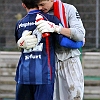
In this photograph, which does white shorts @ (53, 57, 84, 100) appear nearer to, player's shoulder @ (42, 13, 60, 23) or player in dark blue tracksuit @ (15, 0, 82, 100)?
player in dark blue tracksuit @ (15, 0, 82, 100)

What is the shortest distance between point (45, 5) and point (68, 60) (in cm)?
54

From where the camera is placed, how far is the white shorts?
418cm

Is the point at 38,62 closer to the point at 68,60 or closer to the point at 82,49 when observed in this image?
the point at 68,60

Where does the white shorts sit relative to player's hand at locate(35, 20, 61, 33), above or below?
below

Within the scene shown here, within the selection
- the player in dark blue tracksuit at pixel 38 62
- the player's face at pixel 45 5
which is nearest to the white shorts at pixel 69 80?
the player in dark blue tracksuit at pixel 38 62

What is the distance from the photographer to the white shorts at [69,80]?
4176 mm

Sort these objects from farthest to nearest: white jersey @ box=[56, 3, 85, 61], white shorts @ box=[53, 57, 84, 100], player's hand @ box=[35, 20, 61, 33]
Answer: white shorts @ box=[53, 57, 84, 100] < white jersey @ box=[56, 3, 85, 61] < player's hand @ box=[35, 20, 61, 33]

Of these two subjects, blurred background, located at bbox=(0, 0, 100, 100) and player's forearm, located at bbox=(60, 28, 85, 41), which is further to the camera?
blurred background, located at bbox=(0, 0, 100, 100)

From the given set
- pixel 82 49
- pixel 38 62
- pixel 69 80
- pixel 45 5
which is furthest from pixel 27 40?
pixel 82 49

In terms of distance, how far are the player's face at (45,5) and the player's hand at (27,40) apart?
0.22 metres

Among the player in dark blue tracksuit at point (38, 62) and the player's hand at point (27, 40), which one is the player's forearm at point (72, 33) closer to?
the player in dark blue tracksuit at point (38, 62)

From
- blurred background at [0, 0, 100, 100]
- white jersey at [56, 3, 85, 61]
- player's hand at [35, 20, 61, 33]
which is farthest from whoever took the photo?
blurred background at [0, 0, 100, 100]

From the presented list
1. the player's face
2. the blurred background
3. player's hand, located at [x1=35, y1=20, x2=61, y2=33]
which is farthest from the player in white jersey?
the blurred background

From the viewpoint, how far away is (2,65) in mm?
8023
